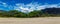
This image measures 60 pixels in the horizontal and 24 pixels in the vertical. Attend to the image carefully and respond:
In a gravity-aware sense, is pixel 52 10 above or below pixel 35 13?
above

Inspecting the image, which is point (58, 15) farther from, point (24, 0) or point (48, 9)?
point (24, 0)

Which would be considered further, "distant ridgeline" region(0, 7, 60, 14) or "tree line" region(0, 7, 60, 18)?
"distant ridgeline" region(0, 7, 60, 14)

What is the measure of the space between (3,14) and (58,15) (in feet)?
9.09

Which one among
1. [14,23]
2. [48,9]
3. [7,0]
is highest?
[7,0]

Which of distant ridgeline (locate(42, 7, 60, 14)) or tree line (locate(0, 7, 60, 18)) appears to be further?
distant ridgeline (locate(42, 7, 60, 14))

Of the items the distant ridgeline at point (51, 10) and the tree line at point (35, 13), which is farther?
the distant ridgeline at point (51, 10)

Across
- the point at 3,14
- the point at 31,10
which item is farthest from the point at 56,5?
the point at 3,14

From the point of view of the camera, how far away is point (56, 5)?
28.8ft

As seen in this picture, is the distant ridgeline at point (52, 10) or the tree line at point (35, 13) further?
the distant ridgeline at point (52, 10)

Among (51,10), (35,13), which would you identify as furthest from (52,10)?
(35,13)

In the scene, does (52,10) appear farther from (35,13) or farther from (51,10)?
(35,13)

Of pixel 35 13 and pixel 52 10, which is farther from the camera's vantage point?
pixel 52 10

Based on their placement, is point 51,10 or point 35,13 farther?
point 51,10

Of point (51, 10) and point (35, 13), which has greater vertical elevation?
point (51, 10)
